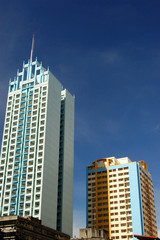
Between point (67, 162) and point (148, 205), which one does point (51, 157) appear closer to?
point (67, 162)

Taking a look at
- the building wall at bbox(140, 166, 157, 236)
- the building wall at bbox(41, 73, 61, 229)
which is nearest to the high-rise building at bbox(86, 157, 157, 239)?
the building wall at bbox(140, 166, 157, 236)

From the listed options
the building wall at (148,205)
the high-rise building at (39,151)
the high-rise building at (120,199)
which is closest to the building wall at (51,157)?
the high-rise building at (39,151)

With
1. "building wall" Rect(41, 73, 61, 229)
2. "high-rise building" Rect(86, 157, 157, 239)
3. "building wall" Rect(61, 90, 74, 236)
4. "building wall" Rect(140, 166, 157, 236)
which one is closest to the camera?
"building wall" Rect(41, 73, 61, 229)

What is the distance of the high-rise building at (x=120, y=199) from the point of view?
4560 inches

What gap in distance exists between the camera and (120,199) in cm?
12156

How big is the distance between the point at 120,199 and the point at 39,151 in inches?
1530

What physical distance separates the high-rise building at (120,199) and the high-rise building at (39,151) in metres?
19.4

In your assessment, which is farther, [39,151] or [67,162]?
[67,162]

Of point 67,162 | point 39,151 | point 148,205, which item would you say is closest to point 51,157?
point 39,151

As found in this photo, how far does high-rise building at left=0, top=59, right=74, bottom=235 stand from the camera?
99.1m

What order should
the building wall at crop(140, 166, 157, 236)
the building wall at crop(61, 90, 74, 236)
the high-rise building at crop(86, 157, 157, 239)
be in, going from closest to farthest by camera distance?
the building wall at crop(61, 90, 74, 236), the high-rise building at crop(86, 157, 157, 239), the building wall at crop(140, 166, 157, 236)

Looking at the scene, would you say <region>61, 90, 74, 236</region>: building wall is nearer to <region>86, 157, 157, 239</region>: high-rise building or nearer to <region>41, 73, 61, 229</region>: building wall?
<region>41, 73, 61, 229</region>: building wall

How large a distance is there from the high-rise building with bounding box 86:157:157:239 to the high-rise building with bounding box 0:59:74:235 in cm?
1938

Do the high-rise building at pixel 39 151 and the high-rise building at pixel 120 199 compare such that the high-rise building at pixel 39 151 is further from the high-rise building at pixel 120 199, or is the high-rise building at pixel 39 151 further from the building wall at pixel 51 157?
the high-rise building at pixel 120 199
